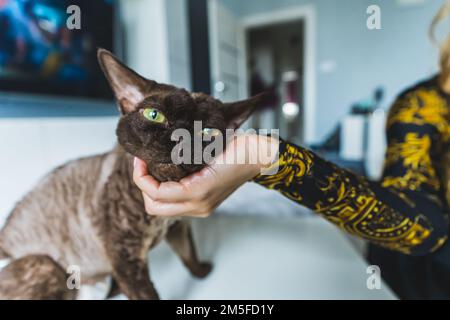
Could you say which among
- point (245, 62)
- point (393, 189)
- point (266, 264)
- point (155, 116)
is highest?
point (245, 62)

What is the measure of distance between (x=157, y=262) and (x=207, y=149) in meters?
0.25

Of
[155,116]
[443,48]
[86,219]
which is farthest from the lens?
[443,48]

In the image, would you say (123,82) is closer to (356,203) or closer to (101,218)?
(101,218)

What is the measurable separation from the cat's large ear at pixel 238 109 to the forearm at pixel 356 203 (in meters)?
0.06

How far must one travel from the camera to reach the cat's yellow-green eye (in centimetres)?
24

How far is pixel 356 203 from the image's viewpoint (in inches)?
15.0

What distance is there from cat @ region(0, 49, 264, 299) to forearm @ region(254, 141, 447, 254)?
0.09 meters

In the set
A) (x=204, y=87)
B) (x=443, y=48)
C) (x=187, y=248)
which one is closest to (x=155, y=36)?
(x=204, y=87)

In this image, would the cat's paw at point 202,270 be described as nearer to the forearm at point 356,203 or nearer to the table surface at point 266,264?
the table surface at point 266,264

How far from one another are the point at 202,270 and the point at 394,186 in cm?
41

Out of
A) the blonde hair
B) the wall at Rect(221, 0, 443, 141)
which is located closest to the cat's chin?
the wall at Rect(221, 0, 443, 141)

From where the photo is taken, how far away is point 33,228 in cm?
33
